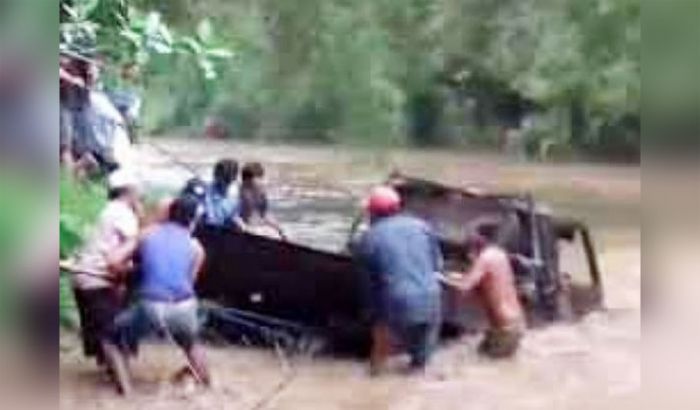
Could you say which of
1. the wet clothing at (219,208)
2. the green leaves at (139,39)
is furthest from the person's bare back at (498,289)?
the green leaves at (139,39)

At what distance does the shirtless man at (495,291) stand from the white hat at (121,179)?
0.70 meters

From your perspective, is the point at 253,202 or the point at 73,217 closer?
the point at 73,217

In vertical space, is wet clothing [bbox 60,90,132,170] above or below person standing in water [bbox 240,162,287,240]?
above

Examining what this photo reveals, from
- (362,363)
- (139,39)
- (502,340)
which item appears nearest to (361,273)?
(362,363)

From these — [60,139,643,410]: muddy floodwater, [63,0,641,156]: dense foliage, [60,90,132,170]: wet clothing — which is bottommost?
[60,139,643,410]: muddy floodwater

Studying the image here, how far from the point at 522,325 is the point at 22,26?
1.19 meters

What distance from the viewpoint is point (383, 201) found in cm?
311

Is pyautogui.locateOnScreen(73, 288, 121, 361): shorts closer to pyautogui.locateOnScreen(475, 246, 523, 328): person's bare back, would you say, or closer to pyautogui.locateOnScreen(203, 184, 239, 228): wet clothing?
pyautogui.locateOnScreen(203, 184, 239, 228): wet clothing

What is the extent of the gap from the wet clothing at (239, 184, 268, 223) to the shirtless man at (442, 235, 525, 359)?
43 centimetres

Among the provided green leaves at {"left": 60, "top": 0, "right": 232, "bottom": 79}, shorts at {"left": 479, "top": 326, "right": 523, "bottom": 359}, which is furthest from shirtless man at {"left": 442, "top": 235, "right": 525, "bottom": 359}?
green leaves at {"left": 60, "top": 0, "right": 232, "bottom": 79}

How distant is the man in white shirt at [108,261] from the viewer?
311 cm

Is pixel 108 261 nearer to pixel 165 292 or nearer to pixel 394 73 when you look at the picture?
pixel 165 292

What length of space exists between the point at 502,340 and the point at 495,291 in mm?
105

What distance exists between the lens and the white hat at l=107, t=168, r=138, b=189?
311 cm
